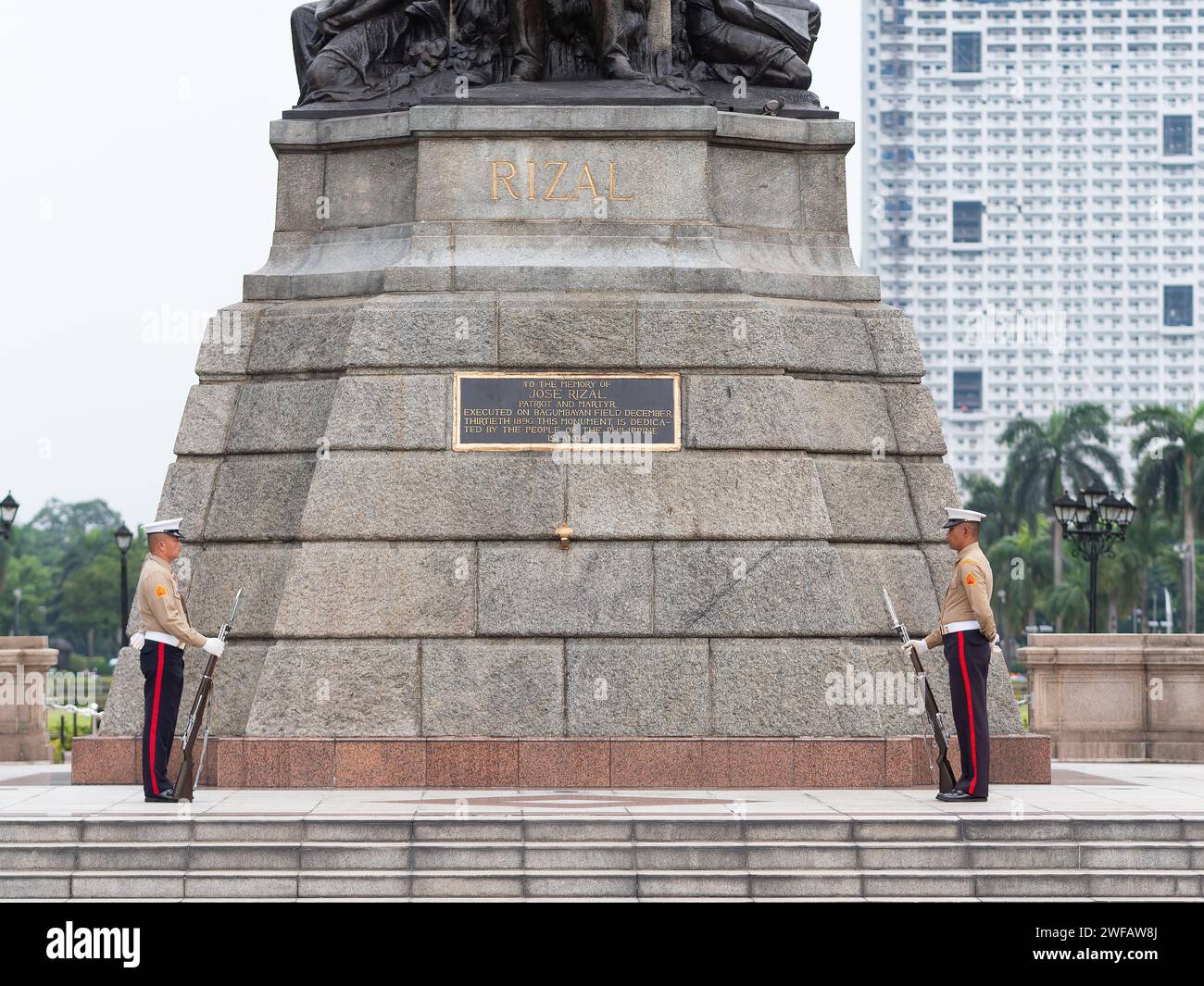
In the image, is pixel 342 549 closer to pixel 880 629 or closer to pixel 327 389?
pixel 327 389

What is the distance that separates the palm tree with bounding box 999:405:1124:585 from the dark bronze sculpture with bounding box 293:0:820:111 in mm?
71240

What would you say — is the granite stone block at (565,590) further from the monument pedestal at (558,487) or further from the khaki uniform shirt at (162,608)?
the khaki uniform shirt at (162,608)

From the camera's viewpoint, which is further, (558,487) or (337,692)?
(558,487)

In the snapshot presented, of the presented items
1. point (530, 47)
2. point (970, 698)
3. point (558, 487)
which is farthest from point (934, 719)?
point (530, 47)

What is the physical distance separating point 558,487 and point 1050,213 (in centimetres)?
17861

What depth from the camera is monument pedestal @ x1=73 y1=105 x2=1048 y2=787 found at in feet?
47.0

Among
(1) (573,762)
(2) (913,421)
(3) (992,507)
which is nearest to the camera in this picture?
(1) (573,762)

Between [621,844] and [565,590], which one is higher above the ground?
[565,590]

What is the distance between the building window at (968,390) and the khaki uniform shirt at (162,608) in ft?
564

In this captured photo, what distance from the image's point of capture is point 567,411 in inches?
586

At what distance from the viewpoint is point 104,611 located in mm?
117938

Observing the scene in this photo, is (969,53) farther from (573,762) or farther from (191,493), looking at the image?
(573,762)
